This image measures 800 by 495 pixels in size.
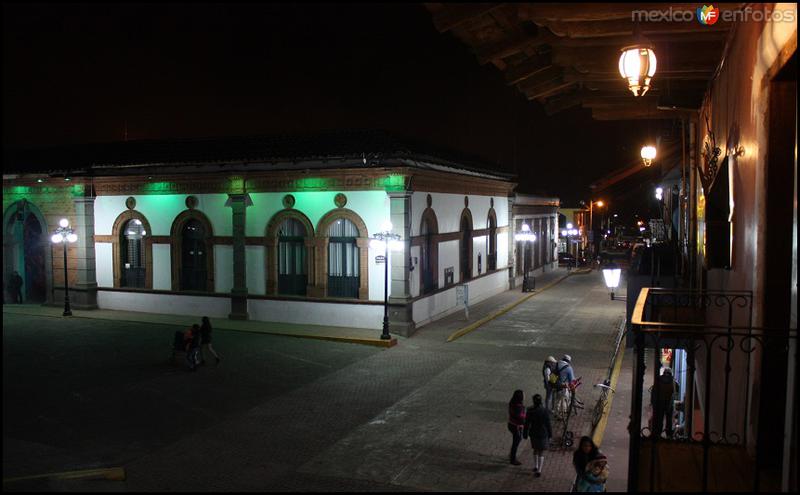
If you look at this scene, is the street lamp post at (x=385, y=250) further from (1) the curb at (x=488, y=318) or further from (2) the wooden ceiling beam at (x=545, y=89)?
(2) the wooden ceiling beam at (x=545, y=89)

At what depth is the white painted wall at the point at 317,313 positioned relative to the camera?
21.9 metres

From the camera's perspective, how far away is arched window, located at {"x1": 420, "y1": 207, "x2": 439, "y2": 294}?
2322 centimetres

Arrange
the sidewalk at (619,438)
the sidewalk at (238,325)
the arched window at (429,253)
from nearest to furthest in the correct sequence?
the sidewalk at (619,438), the sidewalk at (238,325), the arched window at (429,253)

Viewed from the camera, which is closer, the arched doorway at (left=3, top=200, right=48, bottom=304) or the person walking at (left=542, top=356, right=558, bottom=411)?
the person walking at (left=542, top=356, right=558, bottom=411)

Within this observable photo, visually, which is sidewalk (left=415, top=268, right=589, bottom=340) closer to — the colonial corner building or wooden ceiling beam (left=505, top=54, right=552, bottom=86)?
the colonial corner building

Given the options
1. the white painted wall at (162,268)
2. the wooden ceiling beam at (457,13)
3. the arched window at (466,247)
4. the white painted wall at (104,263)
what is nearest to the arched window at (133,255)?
the white painted wall at (104,263)

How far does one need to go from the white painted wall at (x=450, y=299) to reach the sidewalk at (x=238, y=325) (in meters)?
2.09

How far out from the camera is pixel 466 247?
2802 cm

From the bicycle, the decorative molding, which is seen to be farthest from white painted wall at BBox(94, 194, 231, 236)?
the bicycle

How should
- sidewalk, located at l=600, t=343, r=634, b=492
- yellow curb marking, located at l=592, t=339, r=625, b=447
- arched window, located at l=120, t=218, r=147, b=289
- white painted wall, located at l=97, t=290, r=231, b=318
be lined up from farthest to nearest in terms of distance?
arched window, located at l=120, t=218, r=147, b=289, white painted wall, located at l=97, t=290, r=231, b=318, yellow curb marking, located at l=592, t=339, r=625, b=447, sidewalk, located at l=600, t=343, r=634, b=492

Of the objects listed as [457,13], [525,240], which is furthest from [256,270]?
[525,240]

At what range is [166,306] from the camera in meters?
24.9

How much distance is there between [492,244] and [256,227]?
42.7 feet

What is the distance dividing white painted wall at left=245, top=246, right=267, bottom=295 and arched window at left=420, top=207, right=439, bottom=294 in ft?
18.9
